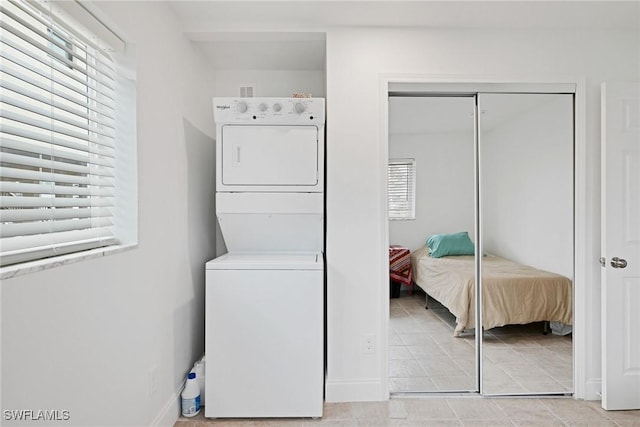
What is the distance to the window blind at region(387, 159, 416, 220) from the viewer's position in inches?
94.7

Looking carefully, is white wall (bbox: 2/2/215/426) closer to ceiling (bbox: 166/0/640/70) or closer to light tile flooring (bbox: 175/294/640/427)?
ceiling (bbox: 166/0/640/70)

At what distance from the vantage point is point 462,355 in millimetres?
2457

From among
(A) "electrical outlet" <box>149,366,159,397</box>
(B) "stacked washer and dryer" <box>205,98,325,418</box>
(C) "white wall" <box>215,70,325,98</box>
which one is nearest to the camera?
(A) "electrical outlet" <box>149,366,159,397</box>

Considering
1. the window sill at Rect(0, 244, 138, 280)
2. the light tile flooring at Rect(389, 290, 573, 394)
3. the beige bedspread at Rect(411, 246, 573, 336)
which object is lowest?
the light tile flooring at Rect(389, 290, 573, 394)

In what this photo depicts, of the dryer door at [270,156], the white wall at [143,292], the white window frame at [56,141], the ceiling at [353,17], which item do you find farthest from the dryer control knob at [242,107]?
the white window frame at [56,141]

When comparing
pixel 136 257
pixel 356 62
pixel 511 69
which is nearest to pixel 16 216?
pixel 136 257

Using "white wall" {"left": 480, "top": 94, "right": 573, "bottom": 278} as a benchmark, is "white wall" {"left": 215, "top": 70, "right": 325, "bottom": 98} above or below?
above

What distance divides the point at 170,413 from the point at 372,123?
2.10 m

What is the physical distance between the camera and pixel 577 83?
2.36m

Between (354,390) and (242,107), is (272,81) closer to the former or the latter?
(242,107)

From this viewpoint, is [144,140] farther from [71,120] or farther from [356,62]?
[356,62]

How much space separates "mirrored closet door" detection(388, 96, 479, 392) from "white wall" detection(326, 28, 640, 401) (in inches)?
6.0

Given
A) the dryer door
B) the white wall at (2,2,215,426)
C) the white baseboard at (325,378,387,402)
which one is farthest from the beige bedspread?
the white wall at (2,2,215,426)

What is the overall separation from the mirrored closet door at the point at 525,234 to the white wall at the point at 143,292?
1.93 metres
